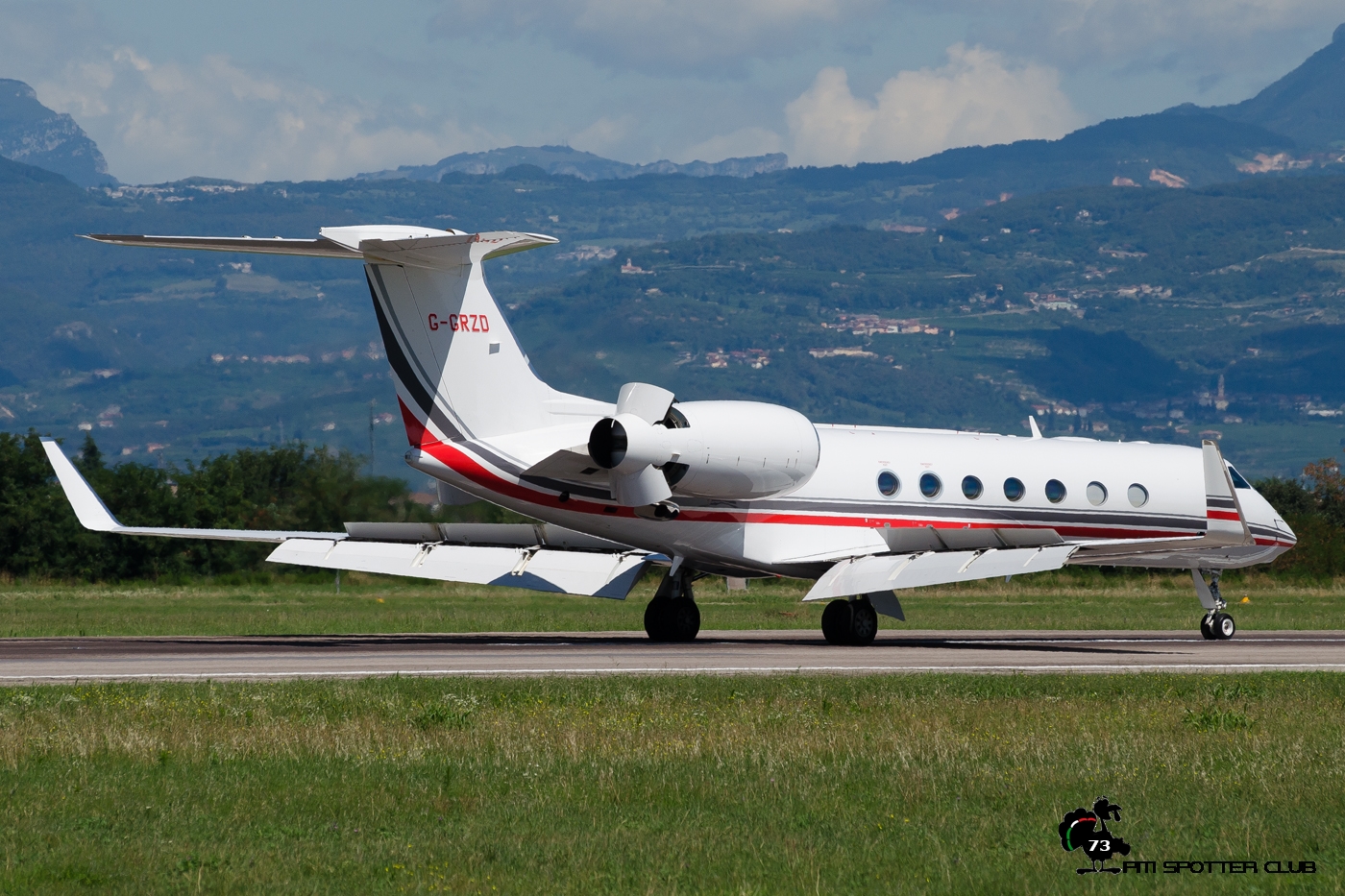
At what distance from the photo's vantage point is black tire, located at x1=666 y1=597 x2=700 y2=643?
27.9m

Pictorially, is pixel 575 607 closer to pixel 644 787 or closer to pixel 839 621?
pixel 839 621

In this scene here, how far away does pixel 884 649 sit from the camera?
26500 mm

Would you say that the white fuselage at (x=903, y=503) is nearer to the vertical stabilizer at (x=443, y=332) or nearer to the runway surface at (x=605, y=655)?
the vertical stabilizer at (x=443, y=332)

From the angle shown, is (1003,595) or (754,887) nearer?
(754,887)

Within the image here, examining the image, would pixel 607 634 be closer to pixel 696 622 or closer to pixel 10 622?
pixel 696 622

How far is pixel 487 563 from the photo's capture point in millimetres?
27172

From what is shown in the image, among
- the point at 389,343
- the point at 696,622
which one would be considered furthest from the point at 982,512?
the point at 389,343

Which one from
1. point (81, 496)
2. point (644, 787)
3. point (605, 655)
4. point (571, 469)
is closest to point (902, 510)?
point (571, 469)

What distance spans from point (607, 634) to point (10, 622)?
1288 cm

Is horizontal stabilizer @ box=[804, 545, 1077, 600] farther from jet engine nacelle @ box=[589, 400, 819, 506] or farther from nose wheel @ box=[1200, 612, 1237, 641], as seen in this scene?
nose wheel @ box=[1200, 612, 1237, 641]

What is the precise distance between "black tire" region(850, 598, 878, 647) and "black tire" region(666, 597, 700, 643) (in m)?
2.63

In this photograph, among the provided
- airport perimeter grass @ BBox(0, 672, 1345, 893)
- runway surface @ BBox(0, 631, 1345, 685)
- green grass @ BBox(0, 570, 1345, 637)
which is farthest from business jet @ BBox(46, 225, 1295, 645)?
airport perimeter grass @ BBox(0, 672, 1345, 893)

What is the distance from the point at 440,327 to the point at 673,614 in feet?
21.5

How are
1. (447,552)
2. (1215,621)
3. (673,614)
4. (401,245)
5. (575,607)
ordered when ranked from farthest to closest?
(575,607) → (1215,621) → (673,614) → (447,552) → (401,245)
